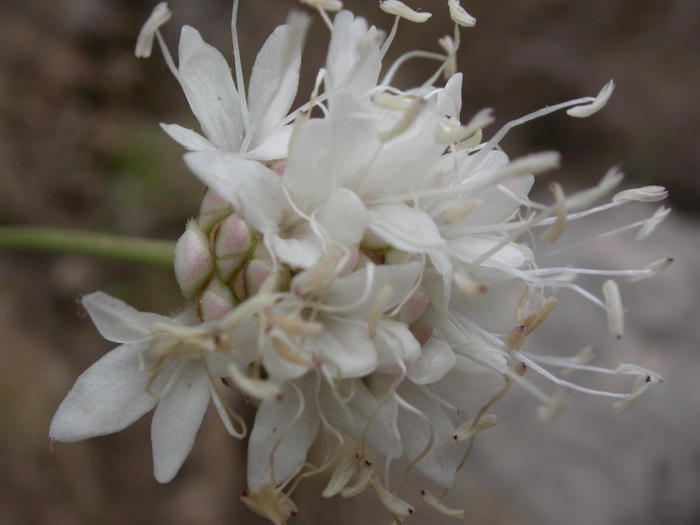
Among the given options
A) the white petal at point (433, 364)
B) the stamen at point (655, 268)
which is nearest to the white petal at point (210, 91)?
the white petal at point (433, 364)

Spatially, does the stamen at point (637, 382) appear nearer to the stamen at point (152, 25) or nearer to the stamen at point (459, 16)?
the stamen at point (459, 16)

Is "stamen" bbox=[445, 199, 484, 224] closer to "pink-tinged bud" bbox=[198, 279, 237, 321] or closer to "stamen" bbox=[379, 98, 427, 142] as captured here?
"stamen" bbox=[379, 98, 427, 142]

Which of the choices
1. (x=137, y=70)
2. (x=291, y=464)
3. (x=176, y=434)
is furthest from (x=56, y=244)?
(x=137, y=70)

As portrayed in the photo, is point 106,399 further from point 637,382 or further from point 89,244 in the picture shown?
point 637,382

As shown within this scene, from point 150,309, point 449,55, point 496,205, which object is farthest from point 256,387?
point 150,309

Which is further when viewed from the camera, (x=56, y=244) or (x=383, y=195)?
(x=56, y=244)

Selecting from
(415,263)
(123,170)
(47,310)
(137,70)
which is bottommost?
(47,310)

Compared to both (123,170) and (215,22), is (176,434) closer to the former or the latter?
(123,170)
